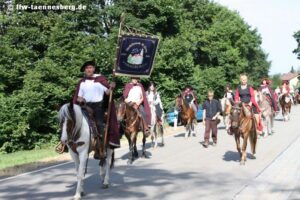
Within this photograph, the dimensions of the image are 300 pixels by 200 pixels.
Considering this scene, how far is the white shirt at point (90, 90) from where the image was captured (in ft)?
31.7

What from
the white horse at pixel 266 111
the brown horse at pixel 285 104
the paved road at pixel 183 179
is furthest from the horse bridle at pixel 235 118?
the brown horse at pixel 285 104

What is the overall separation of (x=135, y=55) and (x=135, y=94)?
4162mm

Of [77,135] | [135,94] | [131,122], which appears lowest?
[77,135]

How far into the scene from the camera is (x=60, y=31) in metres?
30.8

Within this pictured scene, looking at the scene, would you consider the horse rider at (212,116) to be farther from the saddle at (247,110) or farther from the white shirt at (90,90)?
the white shirt at (90,90)

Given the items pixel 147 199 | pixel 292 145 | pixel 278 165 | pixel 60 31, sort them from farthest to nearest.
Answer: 1. pixel 60 31
2. pixel 292 145
3. pixel 278 165
4. pixel 147 199

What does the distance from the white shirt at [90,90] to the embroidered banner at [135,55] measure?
80 centimetres

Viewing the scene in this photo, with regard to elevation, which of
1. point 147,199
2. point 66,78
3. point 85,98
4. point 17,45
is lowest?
point 147,199

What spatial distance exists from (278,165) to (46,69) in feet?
62.2

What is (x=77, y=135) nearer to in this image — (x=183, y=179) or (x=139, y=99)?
(x=183, y=179)

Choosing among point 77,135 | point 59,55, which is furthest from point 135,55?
point 59,55

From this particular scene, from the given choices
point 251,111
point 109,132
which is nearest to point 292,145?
point 251,111

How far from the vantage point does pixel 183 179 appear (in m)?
11.2

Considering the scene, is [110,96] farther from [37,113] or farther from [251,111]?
[37,113]
